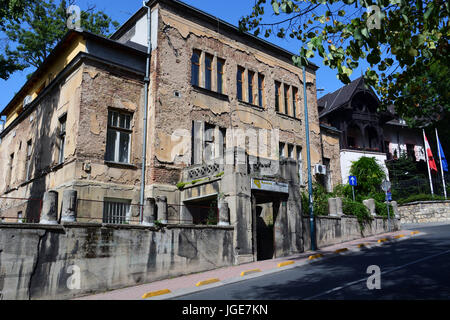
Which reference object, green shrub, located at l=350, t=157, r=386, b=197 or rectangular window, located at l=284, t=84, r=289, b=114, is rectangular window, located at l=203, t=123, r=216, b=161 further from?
green shrub, located at l=350, t=157, r=386, b=197

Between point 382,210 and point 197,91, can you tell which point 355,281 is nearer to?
point 197,91

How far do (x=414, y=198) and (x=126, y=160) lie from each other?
913 inches

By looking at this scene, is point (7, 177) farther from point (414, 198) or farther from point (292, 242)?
point (414, 198)

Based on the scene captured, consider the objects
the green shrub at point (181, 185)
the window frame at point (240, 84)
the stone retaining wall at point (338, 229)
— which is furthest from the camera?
the window frame at point (240, 84)

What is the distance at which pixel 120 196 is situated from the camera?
49.7ft

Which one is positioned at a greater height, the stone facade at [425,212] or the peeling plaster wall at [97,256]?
the stone facade at [425,212]

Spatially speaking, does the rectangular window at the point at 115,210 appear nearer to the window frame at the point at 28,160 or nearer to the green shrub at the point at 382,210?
the window frame at the point at 28,160

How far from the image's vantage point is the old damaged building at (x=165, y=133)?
14.3 metres

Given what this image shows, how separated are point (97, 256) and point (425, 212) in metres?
25.6

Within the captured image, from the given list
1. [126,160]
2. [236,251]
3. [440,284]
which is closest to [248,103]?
[126,160]

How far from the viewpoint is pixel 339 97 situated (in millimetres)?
35031

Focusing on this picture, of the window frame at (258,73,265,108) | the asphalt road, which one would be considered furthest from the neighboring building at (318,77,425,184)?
the asphalt road

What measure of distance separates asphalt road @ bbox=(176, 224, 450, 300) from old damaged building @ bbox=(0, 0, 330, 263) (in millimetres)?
3049

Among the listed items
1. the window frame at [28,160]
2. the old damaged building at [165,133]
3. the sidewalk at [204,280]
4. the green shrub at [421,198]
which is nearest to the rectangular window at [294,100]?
the old damaged building at [165,133]
